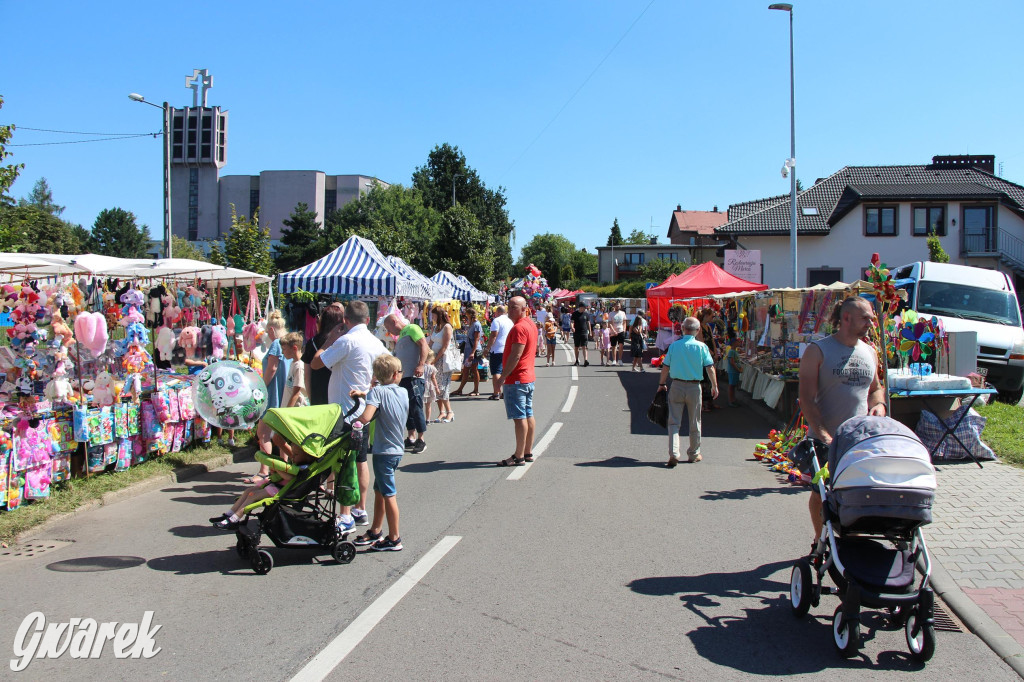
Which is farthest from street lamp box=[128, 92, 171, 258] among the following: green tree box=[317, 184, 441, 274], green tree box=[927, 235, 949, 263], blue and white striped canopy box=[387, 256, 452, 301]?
green tree box=[927, 235, 949, 263]

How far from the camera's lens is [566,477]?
8523 millimetres

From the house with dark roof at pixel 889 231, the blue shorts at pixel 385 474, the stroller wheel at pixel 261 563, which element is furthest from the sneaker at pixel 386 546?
the house with dark roof at pixel 889 231

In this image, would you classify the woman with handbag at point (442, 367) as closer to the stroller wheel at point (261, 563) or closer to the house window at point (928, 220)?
the stroller wheel at point (261, 563)

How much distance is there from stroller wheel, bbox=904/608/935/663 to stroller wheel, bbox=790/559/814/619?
53cm

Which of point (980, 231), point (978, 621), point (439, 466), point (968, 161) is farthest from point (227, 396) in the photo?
point (968, 161)

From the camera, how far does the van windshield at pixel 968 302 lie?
612 inches

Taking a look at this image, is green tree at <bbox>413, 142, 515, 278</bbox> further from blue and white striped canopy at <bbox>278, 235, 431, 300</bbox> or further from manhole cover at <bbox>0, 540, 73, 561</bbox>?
manhole cover at <bbox>0, 540, 73, 561</bbox>

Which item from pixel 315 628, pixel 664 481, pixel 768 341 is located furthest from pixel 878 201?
pixel 315 628

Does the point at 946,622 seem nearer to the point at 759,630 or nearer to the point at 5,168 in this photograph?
the point at 759,630

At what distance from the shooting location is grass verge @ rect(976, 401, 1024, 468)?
366 inches

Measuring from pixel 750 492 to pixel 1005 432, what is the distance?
18.4ft

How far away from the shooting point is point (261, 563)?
Answer: 5.39m

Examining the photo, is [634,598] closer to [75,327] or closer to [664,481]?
[664,481]

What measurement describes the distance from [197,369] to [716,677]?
8.86 meters
